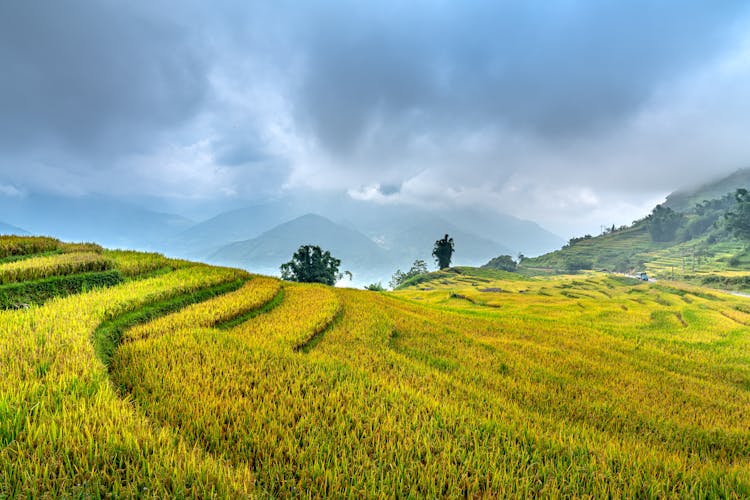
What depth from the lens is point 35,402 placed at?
2752 millimetres

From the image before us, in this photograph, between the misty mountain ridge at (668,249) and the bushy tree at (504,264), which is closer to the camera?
the misty mountain ridge at (668,249)

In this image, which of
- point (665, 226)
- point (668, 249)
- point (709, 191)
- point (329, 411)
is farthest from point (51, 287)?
point (709, 191)

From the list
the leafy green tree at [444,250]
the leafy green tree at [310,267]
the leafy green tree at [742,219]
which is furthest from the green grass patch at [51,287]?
the leafy green tree at [742,219]

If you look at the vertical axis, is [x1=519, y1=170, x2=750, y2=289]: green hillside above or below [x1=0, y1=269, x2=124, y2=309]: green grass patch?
above

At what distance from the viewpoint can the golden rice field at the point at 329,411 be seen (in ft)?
7.66

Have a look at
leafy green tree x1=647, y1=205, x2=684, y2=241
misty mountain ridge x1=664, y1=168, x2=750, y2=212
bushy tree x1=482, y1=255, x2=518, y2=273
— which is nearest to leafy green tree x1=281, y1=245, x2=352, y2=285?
bushy tree x1=482, y1=255, x2=518, y2=273

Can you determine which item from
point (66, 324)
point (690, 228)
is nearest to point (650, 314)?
point (66, 324)

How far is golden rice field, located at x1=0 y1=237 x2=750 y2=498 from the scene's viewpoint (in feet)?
7.66

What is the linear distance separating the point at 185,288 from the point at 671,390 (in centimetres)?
1163

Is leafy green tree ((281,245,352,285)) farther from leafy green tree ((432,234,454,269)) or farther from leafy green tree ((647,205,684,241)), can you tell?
leafy green tree ((647,205,684,241))

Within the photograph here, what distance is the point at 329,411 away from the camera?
11.4 feet

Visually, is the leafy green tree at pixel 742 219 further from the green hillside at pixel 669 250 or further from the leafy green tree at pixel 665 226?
the leafy green tree at pixel 665 226

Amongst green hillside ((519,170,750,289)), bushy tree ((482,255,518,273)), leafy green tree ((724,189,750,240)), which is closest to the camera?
leafy green tree ((724,189,750,240))

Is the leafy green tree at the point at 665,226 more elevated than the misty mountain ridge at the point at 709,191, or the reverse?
the misty mountain ridge at the point at 709,191
